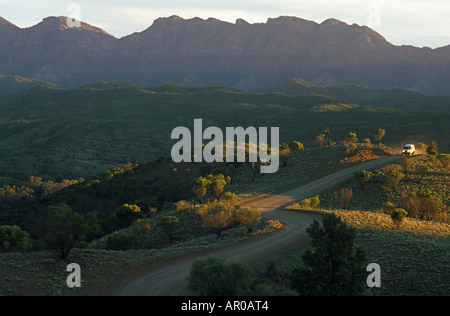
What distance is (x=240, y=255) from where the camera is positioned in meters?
24.4

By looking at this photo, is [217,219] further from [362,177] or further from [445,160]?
[445,160]

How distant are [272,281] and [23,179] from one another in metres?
81.3

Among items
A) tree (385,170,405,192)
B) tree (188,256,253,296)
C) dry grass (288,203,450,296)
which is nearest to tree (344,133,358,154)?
tree (385,170,405,192)

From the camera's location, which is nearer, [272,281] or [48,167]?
[272,281]

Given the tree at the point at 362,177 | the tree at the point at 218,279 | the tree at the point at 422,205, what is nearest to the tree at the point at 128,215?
the tree at the point at 362,177

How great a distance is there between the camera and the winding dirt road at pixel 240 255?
19.6 meters

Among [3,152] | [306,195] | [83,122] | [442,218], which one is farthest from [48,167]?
[442,218]

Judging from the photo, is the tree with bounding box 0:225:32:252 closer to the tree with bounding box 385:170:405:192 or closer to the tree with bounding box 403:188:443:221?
the tree with bounding box 403:188:443:221

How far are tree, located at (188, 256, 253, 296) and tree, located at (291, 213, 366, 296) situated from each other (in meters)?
2.47

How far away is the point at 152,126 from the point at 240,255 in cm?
13241

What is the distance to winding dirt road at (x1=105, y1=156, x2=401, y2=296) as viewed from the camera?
1962 centimetres

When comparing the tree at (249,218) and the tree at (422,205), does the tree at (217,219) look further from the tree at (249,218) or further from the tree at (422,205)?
the tree at (422,205)
